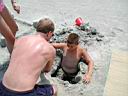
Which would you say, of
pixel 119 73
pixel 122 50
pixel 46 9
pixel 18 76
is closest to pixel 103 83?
pixel 119 73

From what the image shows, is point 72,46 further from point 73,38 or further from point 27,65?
point 27,65

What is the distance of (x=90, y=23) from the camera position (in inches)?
312

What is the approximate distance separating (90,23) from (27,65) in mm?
3947

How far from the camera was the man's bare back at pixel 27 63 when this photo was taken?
4.20 metres

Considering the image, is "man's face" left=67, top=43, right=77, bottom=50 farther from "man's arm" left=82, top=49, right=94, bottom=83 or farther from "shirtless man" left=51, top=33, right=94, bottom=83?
"man's arm" left=82, top=49, right=94, bottom=83

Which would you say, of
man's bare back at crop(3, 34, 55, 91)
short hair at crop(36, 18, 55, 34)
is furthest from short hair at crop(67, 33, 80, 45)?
man's bare back at crop(3, 34, 55, 91)

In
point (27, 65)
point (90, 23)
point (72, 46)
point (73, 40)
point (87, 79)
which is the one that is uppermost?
point (27, 65)

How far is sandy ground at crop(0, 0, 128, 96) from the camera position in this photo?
559cm

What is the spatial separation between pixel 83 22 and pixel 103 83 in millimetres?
2418

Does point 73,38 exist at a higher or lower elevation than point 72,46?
higher

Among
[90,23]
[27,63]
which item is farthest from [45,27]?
[90,23]

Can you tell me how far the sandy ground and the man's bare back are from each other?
120 cm

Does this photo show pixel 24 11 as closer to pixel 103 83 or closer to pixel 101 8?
pixel 101 8

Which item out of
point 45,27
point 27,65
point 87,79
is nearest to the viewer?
point 27,65
